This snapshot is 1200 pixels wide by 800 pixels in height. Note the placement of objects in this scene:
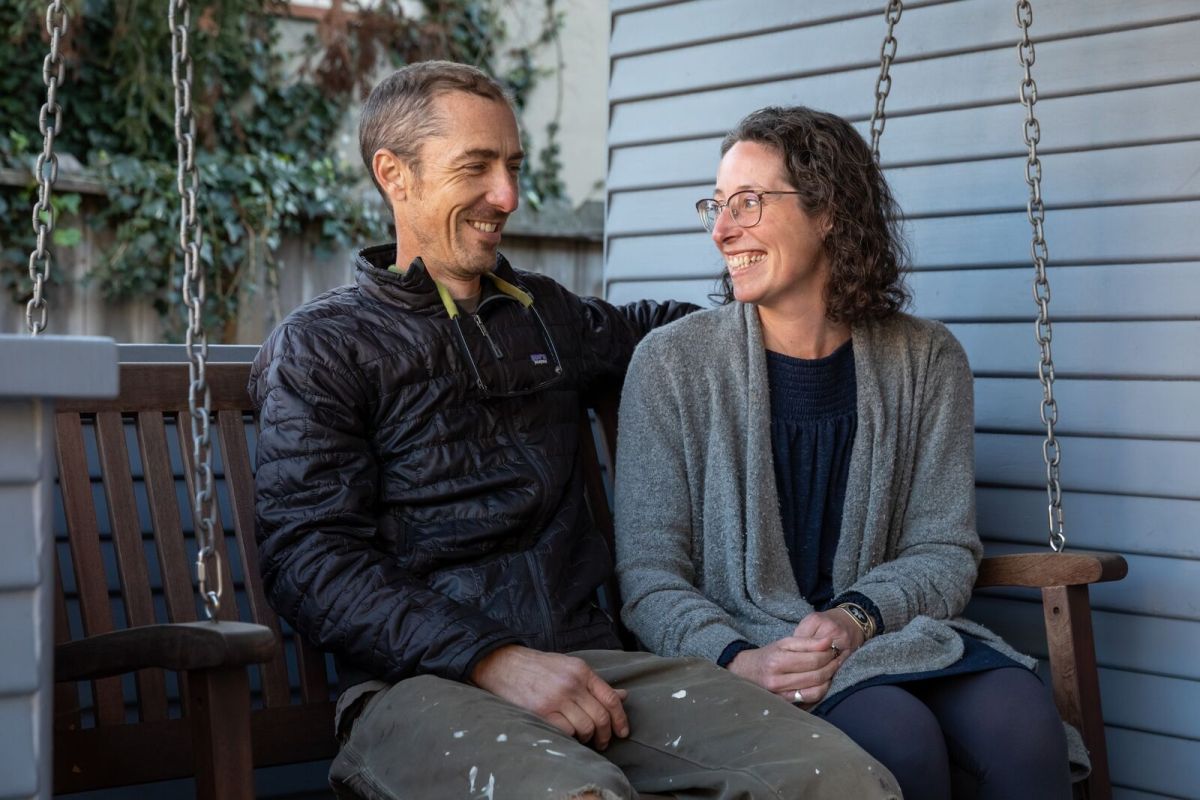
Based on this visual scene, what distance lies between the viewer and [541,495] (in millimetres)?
2643

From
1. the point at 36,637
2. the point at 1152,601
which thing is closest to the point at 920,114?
the point at 1152,601

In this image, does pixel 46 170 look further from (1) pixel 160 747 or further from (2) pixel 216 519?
(1) pixel 160 747

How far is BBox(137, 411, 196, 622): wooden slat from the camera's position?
2709mm

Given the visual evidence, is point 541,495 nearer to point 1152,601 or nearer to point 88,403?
point 88,403

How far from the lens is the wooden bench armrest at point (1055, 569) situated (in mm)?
2785

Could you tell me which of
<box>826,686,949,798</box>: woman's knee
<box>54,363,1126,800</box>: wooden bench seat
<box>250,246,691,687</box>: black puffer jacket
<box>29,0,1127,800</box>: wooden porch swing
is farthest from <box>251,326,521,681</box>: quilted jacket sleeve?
<box>826,686,949,798</box>: woman's knee

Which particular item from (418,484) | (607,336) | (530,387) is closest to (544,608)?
(418,484)

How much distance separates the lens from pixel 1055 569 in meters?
2.82

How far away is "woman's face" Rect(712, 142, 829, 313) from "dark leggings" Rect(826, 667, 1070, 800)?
77 cm

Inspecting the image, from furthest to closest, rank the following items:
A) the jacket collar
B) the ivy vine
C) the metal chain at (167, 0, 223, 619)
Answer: the ivy vine → the jacket collar → the metal chain at (167, 0, 223, 619)

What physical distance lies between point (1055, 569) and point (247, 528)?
146 centimetres

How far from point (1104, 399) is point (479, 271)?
1432 millimetres

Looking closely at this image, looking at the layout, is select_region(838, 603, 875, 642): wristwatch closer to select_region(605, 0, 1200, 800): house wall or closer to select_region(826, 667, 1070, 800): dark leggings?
select_region(826, 667, 1070, 800): dark leggings

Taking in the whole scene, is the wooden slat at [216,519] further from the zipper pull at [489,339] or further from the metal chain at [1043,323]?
the metal chain at [1043,323]
